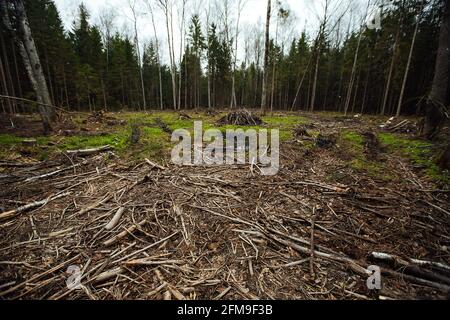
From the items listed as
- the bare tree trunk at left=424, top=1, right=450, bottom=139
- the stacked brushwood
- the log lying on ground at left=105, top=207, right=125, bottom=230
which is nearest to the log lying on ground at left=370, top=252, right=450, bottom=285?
the log lying on ground at left=105, top=207, right=125, bottom=230

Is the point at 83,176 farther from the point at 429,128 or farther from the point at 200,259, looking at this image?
the point at 429,128

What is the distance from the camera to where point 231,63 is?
28875 millimetres

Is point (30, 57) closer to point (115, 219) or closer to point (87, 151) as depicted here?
point (87, 151)

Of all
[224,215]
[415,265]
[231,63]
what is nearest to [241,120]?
[224,215]

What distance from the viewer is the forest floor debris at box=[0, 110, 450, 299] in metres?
2.06

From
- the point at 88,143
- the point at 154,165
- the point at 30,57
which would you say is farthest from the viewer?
the point at 30,57

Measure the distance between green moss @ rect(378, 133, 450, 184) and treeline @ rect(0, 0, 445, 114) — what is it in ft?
26.9

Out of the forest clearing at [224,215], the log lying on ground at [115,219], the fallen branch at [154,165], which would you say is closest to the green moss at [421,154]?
the forest clearing at [224,215]

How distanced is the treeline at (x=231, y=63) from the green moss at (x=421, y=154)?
8.20 meters

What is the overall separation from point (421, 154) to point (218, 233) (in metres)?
6.74

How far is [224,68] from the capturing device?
32750 millimetres

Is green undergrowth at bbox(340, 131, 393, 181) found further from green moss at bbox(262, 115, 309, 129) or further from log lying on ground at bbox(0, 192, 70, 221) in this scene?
log lying on ground at bbox(0, 192, 70, 221)
